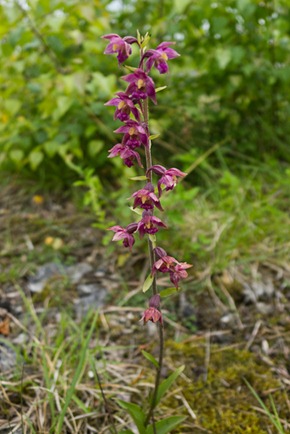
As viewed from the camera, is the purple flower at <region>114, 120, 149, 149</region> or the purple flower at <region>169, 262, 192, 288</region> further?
the purple flower at <region>169, 262, 192, 288</region>

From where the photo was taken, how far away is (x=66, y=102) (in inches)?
108

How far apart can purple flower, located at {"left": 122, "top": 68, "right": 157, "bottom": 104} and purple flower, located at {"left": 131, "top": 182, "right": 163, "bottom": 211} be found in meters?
0.24

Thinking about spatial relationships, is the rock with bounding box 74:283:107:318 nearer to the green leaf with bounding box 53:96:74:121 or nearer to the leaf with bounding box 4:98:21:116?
the green leaf with bounding box 53:96:74:121

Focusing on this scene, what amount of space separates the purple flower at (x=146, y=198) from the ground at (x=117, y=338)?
45 centimetres

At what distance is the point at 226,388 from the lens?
6.22 feet

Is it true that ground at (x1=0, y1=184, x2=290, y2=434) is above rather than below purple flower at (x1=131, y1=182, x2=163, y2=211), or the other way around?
below

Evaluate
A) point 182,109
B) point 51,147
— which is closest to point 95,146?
point 51,147

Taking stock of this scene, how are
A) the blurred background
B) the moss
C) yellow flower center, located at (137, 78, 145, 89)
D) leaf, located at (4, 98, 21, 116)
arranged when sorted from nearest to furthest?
yellow flower center, located at (137, 78, 145, 89)
the moss
the blurred background
leaf, located at (4, 98, 21, 116)

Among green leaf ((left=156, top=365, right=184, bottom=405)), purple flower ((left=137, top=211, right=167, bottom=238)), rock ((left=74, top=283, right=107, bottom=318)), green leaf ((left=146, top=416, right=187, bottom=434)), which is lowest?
rock ((left=74, top=283, right=107, bottom=318))

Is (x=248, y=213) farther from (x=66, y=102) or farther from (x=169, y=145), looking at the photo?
(x=66, y=102)

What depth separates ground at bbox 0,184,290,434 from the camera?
173 cm

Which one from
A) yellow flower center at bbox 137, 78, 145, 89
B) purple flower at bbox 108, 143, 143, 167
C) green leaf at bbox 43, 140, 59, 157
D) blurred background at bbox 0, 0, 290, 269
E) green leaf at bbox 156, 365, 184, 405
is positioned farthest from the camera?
green leaf at bbox 43, 140, 59, 157

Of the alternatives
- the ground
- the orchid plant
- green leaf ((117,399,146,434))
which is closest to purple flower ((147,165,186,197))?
the orchid plant

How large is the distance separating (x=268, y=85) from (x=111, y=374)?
225cm
